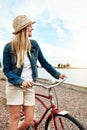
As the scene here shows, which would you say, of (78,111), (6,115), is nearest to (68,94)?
(78,111)

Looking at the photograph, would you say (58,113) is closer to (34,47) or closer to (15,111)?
(15,111)

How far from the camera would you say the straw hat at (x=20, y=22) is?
406cm

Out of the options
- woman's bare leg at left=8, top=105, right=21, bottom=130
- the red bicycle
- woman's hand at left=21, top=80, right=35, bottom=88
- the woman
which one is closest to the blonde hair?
the woman

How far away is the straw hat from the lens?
406 centimetres

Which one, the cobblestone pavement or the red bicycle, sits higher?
the red bicycle

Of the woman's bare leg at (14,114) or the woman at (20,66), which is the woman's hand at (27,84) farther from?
the woman's bare leg at (14,114)

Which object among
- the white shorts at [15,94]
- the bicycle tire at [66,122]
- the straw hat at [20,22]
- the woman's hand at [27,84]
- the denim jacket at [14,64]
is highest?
the straw hat at [20,22]

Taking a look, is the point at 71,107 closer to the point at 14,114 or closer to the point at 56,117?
the point at 56,117

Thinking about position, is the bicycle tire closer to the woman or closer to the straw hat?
the woman

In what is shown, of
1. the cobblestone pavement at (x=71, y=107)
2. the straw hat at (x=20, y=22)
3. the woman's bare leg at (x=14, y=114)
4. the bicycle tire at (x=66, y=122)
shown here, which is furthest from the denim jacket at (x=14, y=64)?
the cobblestone pavement at (x=71, y=107)

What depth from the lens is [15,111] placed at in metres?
4.18

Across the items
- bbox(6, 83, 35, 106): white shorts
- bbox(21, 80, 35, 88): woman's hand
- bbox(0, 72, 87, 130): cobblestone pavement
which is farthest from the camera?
bbox(0, 72, 87, 130): cobblestone pavement

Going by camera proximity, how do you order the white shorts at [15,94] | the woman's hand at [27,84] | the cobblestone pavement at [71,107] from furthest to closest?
the cobblestone pavement at [71,107] → the white shorts at [15,94] → the woman's hand at [27,84]

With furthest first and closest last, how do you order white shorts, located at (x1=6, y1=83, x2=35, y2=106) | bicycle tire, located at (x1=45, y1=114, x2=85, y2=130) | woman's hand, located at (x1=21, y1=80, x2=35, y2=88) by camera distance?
white shorts, located at (x1=6, y1=83, x2=35, y2=106), bicycle tire, located at (x1=45, y1=114, x2=85, y2=130), woman's hand, located at (x1=21, y1=80, x2=35, y2=88)
